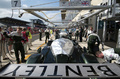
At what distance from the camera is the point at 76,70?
1.16m

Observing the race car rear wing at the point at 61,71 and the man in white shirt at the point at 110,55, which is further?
the man in white shirt at the point at 110,55

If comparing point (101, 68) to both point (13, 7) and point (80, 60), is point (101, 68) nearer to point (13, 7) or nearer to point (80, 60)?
point (80, 60)

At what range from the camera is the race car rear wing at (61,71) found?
1069mm

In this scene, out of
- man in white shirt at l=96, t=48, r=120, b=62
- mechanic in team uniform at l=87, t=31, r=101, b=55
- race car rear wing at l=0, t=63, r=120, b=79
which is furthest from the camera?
mechanic in team uniform at l=87, t=31, r=101, b=55

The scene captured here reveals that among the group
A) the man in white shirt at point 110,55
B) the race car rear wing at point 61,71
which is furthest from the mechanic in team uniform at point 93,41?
the race car rear wing at point 61,71

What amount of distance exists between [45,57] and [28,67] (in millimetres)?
1671

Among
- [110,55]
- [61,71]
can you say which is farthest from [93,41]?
[61,71]

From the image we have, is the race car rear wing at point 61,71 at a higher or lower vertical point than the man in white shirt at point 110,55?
higher

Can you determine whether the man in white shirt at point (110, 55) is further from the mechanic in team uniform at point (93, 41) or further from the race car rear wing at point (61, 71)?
the mechanic in team uniform at point (93, 41)

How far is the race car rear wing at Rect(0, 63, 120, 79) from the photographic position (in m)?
1.07

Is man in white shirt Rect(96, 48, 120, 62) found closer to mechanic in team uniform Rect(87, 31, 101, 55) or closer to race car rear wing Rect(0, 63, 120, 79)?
race car rear wing Rect(0, 63, 120, 79)

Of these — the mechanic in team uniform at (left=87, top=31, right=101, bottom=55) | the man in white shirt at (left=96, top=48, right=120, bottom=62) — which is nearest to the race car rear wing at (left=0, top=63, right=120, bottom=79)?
the man in white shirt at (left=96, top=48, right=120, bottom=62)

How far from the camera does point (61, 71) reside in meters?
1.14

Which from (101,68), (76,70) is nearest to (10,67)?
(76,70)
